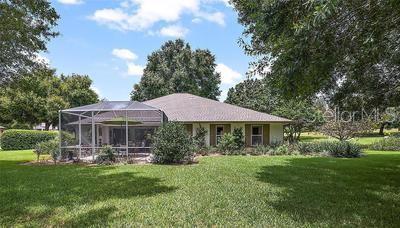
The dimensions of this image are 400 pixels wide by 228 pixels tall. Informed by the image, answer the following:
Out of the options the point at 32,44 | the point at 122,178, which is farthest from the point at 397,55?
the point at 32,44

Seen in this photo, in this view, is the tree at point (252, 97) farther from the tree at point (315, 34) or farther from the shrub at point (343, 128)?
the tree at point (315, 34)

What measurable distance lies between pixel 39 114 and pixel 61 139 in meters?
31.5

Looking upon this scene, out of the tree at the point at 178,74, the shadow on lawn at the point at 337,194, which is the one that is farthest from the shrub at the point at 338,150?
the tree at the point at 178,74

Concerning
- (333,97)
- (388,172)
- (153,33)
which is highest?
(153,33)

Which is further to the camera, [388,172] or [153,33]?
[153,33]

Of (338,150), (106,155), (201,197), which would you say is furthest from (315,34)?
(338,150)

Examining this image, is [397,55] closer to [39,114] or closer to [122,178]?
[122,178]

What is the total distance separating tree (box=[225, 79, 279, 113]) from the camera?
165 feet

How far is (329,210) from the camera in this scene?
876 centimetres

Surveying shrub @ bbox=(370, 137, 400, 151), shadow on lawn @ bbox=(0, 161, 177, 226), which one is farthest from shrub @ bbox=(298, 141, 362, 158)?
shadow on lawn @ bbox=(0, 161, 177, 226)

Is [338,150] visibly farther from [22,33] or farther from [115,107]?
[22,33]

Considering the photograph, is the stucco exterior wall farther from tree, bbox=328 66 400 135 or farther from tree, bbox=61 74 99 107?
tree, bbox=61 74 99 107

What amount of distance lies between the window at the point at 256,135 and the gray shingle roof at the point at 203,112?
0.99 metres

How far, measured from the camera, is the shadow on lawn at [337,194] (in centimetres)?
811
